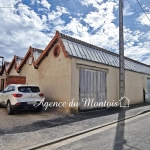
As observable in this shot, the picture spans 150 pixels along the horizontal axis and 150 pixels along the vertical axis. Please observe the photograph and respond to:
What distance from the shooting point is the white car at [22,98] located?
9430 millimetres

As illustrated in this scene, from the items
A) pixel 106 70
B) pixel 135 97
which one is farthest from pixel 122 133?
pixel 135 97

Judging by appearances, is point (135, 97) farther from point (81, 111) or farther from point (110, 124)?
point (110, 124)

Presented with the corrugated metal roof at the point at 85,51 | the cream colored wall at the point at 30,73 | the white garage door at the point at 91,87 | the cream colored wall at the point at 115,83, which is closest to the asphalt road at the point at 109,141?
the cream colored wall at the point at 115,83

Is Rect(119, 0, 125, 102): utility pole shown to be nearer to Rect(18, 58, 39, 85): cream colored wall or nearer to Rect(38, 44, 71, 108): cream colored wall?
Rect(38, 44, 71, 108): cream colored wall

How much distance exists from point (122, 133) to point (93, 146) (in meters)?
1.82

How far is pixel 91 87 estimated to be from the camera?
11852 millimetres

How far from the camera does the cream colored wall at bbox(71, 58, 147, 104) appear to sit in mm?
10797

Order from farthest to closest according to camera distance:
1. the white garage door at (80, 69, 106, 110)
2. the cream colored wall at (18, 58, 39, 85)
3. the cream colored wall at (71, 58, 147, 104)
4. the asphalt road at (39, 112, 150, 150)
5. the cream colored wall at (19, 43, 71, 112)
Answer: the cream colored wall at (18, 58, 39, 85) → the white garage door at (80, 69, 106, 110) → the cream colored wall at (19, 43, 71, 112) → the cream colored wall at (71, 58, 147, 104) → the asphalt road at (39, 112, 150, 150)

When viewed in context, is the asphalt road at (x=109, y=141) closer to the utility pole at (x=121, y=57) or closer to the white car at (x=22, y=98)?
the white car at (x=22, y=98)

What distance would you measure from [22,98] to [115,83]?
311 inches

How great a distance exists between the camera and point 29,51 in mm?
16484

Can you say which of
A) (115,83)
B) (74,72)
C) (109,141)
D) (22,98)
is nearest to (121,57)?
(115,83)

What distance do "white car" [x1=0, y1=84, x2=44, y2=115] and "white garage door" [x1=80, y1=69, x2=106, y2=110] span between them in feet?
9.29

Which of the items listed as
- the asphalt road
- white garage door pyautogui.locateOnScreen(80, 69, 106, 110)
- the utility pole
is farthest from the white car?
the utility pole
